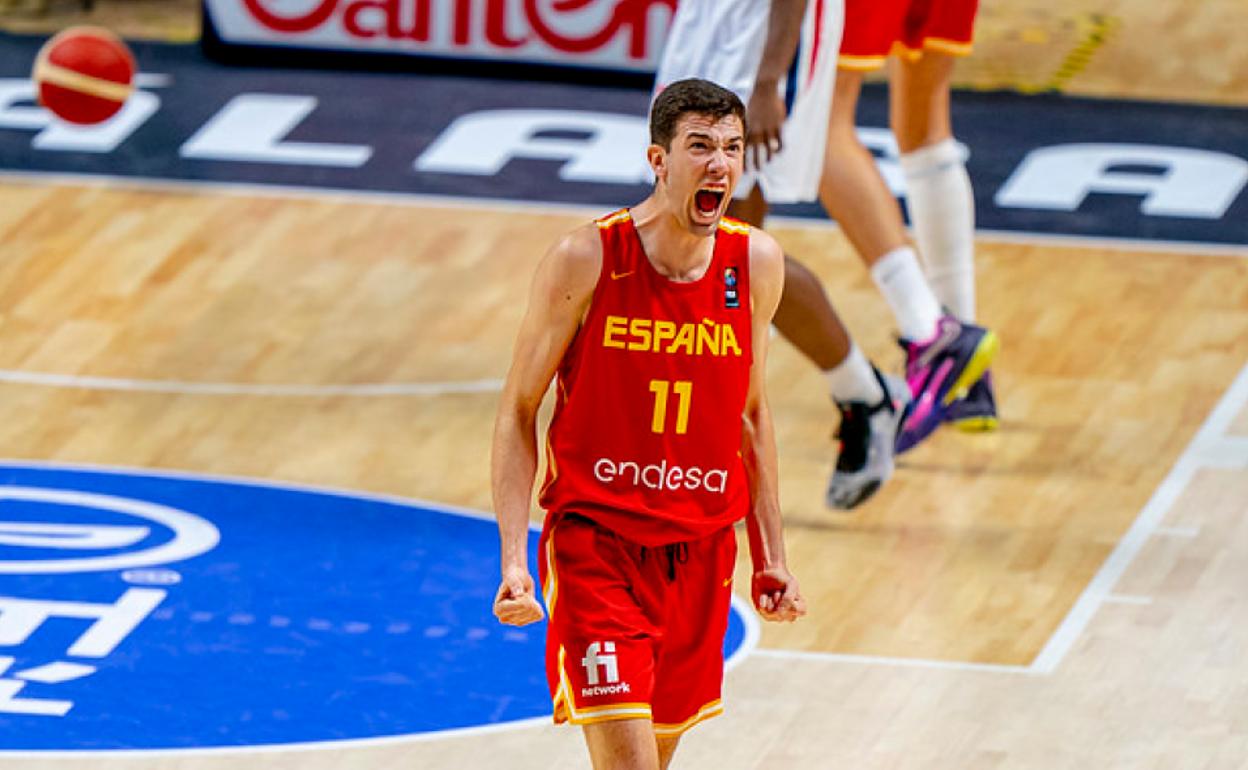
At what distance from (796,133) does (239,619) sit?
1729mm

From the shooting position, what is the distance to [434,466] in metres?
7.55

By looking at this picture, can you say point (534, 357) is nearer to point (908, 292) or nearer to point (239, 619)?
point (239, 619)

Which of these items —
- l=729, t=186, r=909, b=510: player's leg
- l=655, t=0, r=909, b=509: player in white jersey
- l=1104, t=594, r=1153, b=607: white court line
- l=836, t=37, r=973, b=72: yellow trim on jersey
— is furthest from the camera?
l=836, t=37, r=973, b=72: yellow trim on jersey

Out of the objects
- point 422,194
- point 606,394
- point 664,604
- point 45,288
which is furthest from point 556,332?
point 422,194

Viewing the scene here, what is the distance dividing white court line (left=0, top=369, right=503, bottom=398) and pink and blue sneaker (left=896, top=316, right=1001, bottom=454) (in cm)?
127

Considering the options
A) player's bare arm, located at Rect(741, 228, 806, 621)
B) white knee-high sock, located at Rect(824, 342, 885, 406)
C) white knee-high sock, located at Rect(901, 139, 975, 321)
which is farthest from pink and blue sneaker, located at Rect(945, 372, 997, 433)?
player's bare arm, located at Rect(741, 228, 806, 621)

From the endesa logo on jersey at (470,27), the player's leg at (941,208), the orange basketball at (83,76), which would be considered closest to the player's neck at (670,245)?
the player's leg at (941,208)

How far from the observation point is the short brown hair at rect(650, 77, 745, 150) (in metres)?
4.48

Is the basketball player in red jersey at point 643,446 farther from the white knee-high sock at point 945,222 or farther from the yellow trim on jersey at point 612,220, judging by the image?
the white knee-high sock at point 945,222

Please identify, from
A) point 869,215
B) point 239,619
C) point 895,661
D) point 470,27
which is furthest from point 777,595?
point 470,27

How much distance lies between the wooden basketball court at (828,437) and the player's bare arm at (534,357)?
127cm

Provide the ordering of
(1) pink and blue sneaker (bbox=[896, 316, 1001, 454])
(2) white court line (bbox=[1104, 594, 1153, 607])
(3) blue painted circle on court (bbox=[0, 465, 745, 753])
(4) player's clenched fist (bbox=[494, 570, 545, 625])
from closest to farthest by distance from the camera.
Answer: (4) player's clenched fist (bbox=[494, 570, 545, 625]) → (3) blue painted circle on court (bbox=[0, 465, 745, 753]) → (2) white court line (bbox=[1104, 594, 1153, 607]) → (1) pink and blue sneaker (bbox=[896, 316, 1001, 454])

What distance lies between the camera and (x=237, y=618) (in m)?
6.51

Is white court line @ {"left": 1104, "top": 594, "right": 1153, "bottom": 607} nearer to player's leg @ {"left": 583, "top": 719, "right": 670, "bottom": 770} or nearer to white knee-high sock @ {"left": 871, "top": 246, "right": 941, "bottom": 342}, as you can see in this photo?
white knee-high sock @ {"left": 871, "top": 246, "right": 941, "bottom": 342}
